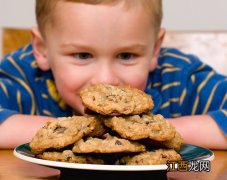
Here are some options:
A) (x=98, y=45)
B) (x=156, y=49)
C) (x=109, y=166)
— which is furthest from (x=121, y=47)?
(x=109, y=166)

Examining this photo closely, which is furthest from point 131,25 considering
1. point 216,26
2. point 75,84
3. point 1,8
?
point 1,8

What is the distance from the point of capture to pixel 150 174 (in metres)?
0.72

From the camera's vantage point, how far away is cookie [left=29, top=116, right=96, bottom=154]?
0.72 m

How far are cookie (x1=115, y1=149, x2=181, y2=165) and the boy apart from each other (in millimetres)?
454

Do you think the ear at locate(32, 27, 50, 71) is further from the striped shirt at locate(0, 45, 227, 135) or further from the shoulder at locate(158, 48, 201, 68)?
the shoulder at locate(158, 48, 201, 68)

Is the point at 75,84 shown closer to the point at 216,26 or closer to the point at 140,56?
the point at 140,56

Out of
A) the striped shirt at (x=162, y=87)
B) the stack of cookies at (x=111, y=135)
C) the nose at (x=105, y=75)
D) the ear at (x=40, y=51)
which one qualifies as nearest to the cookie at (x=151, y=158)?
the stack of cookies at (x=111, y=135)

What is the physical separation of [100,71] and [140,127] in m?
0.64

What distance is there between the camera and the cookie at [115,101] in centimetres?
73

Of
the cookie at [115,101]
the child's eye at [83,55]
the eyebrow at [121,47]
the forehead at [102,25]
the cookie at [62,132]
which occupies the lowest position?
the child's eye at [83,55]

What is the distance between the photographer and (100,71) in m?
1.35

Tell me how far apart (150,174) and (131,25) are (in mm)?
707

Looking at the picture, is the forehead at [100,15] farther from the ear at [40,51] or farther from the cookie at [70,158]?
the cookie at [70,158]

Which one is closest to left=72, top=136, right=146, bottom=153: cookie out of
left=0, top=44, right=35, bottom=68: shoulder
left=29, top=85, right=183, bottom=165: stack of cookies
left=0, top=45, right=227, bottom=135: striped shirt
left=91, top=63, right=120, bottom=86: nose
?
left=29, top=85, right=183, bottom=165: stack of cookies
